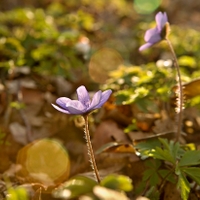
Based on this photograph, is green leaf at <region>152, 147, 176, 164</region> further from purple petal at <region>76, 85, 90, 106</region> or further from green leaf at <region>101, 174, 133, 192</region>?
green leaf at <region>101, 174, 133, 192</region>

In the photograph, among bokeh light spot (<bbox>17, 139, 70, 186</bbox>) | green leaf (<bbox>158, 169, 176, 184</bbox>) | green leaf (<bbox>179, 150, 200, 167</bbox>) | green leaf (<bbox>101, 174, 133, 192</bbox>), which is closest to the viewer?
green leaf (<bbox>101, 174, 133, 192</bbox>)

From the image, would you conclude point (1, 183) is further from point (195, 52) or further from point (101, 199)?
point (195, 52)

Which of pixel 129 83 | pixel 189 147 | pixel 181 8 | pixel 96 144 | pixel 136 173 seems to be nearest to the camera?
pixel 189 147

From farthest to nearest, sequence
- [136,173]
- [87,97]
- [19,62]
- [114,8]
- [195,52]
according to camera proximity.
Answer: [114,8] → [195,52] → [19,62] → [136,173] → [87,97]

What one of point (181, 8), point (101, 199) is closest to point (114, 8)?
point (181, 8)

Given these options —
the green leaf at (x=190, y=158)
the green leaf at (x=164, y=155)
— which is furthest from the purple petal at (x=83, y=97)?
the green leaf at (x=190, y=158)

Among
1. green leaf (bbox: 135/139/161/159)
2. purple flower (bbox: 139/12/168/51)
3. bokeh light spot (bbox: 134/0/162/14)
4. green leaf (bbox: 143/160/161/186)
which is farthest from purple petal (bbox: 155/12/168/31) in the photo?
bokeh light spot (bbox: 134/0/162/14)
